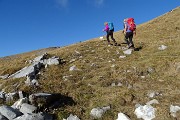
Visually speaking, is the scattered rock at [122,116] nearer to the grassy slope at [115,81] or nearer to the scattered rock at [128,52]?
the grassy slope at [115,81]

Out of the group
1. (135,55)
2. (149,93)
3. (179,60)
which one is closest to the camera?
(149,93)

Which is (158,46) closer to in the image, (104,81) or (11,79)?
(104,81)

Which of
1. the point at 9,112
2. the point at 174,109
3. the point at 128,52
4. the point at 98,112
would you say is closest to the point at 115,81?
the point at 98,112

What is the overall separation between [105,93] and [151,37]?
57.9 feet

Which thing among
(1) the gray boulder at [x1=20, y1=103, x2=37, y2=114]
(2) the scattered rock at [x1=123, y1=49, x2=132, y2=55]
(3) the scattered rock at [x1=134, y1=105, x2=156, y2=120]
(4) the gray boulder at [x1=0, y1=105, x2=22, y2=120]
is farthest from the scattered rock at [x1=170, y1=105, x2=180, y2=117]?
(2) the scattered rock at [x1=123, y1=49, x2=132, y2=55]

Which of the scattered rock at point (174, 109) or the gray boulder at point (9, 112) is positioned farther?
the gray boulder at point (9, 112)

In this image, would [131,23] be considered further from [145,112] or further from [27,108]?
[27,108]

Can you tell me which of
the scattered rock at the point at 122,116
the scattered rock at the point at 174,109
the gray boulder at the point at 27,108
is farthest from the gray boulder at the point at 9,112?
the scattered rock at the point at 174,109

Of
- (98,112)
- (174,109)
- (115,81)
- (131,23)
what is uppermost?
(131,23)

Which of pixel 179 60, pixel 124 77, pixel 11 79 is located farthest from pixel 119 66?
pixel 11 79

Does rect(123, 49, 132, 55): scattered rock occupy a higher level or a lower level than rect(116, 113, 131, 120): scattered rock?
higher

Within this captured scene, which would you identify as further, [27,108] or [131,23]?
[131,23]

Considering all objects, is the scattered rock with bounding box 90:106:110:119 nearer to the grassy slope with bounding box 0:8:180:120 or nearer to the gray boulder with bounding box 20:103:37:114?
the grassy slope with bounding box 0:8:180:120

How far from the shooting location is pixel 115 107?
14156 millimetres
